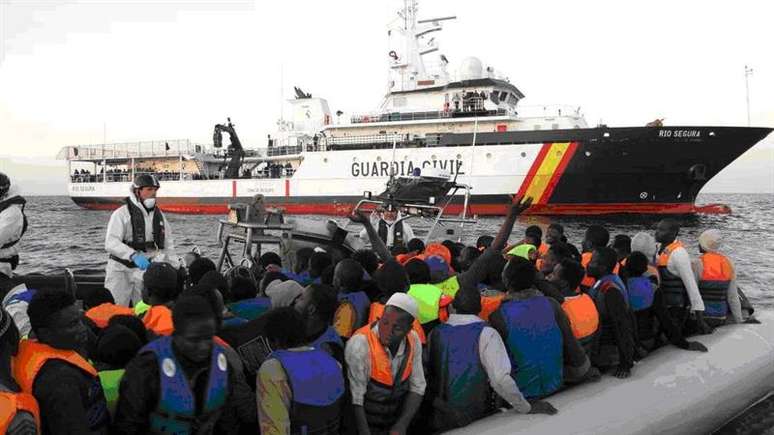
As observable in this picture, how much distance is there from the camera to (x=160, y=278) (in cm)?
383

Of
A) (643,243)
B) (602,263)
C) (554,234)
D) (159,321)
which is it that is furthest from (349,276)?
(554,234)

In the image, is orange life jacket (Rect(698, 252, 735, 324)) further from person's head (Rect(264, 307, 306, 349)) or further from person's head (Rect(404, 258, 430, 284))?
person's head (Rect(264, 307, 306, 349))

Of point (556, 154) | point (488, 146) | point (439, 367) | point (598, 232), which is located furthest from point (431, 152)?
point (439, 367)

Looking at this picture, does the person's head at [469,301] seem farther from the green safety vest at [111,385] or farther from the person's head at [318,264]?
the green safety vest at [111,385]

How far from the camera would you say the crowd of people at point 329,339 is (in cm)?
258

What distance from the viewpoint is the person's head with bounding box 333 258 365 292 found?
14.3ft

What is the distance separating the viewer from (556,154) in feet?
98.8

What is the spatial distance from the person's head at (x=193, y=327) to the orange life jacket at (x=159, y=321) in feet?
3.19

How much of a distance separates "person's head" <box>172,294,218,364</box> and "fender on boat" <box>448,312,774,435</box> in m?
1.80

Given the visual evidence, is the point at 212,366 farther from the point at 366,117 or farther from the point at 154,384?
the point at 366,117

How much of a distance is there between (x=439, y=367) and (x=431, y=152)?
29714 mm

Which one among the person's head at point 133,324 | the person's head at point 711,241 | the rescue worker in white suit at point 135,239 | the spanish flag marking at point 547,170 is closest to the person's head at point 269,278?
the rescue worker in white suit at point 135,239

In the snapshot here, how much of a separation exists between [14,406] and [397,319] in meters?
1.75

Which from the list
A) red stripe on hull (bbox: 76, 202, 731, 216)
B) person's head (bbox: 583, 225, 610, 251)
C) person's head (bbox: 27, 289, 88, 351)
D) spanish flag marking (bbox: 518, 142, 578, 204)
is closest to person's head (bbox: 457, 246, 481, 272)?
person's head (bbox: 583, 225, 610, 251)
